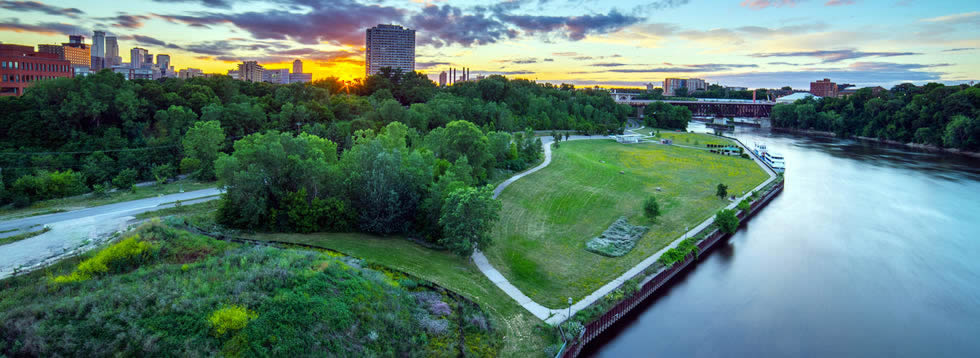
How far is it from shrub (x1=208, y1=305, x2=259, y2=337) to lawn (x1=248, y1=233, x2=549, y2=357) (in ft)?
28.9

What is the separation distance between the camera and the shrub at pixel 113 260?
53.8ft

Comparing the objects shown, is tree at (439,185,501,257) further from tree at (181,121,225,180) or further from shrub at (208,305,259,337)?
tree at (181,121,225,180)

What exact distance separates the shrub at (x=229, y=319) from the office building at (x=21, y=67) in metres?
63.8

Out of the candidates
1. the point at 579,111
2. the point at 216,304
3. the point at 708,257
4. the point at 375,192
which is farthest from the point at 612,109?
the point at 216,304

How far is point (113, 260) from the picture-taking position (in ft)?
57.4

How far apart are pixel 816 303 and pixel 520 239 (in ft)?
54.7

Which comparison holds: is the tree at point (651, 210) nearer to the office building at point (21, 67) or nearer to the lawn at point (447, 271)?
the lawn at point (447, 271)

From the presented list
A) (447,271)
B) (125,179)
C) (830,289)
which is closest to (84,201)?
(125,179)

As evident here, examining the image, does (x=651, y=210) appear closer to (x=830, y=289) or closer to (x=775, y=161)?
(x=830, y=289)

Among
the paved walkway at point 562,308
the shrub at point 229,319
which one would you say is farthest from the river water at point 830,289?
the shrub at point 229,319

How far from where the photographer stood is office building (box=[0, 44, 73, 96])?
5772cm

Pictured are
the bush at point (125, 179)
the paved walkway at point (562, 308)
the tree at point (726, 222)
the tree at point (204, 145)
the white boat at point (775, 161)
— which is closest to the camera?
the paved walkway at point (562, 308)

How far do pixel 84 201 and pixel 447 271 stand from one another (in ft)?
82.4

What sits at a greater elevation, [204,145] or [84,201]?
[204,145]
